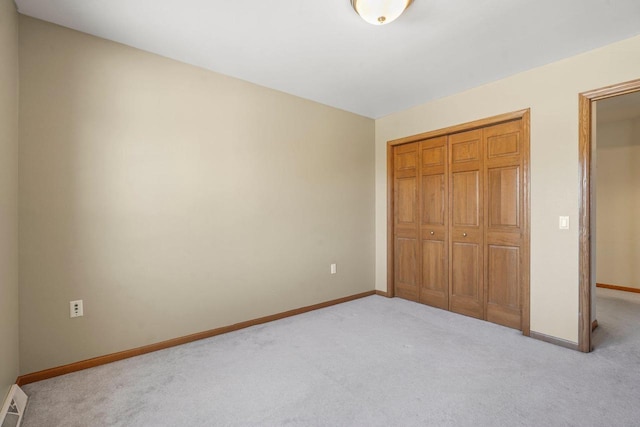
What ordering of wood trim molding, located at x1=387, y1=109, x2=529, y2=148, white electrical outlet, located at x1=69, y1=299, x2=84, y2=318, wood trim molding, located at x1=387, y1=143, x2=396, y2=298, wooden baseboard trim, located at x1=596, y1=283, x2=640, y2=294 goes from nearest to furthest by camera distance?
white electrical outlet, located at x1=69, y1=299, x2=84, y2=318
wood trim molding, located at x1=387, y1=109, x2=529, y2=148
wood trim molding, located at x1=387, y1=143, x2=396, y2=298
wooden baseboard trim, located at x1=596, y1=283, x2=640, y2=294

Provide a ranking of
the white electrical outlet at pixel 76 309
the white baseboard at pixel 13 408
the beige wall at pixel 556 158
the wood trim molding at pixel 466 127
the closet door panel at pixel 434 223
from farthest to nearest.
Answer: the closet door panel at pixel 434 223
the wood trim molding at pixel 466 127
the beige wall at pixel 556 158
the white electrical outlet at pixel 76 309
the white baseboard at pixel 13 408

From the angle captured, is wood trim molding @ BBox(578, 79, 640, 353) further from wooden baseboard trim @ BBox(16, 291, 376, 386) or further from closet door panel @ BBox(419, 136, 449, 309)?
wooden baseboard trim @ BBox(16, 291, 376, 386)

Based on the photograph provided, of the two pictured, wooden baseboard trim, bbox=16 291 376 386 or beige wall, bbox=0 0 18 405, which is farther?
wooden baseboard trim, bbox=16 291 376 386

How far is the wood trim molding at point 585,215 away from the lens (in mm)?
2428

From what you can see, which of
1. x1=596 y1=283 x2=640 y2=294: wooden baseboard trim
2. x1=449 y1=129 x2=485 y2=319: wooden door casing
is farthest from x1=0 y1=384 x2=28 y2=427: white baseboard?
x1=596 y1=283 x2=640 y2=294: wooden baseboard trim

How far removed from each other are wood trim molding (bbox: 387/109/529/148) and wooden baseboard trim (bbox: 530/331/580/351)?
1994 mm

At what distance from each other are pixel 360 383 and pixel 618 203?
497 cm

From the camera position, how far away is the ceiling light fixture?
1.75 m

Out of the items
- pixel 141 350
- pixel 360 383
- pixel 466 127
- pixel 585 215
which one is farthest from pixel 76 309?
pixel 585 215

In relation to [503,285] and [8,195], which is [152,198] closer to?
[8,195]

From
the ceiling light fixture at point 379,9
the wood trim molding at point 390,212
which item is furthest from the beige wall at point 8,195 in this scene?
the wood trim molding at point 390,212

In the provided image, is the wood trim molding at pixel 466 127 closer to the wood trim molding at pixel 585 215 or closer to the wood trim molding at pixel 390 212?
the wood trim molding at pixel 390 212

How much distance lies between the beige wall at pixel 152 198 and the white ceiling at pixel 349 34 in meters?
0.28

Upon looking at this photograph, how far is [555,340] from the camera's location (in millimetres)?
2590
